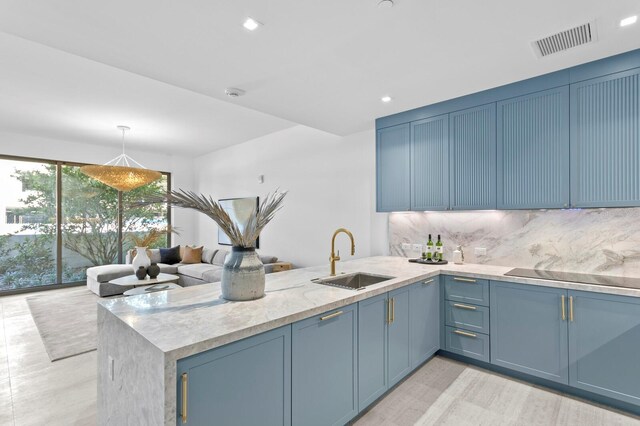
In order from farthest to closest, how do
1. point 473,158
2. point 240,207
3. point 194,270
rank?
point 240,207
point 194,270
point 473,158

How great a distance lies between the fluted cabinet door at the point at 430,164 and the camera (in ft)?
10.9

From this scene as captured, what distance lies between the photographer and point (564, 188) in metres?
2.62

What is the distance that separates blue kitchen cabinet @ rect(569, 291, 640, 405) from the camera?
211cm

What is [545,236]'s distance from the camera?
Answer: 2.92 metres

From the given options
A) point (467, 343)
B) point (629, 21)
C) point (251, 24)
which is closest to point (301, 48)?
point (251, 24)

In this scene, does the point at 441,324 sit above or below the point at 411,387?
above

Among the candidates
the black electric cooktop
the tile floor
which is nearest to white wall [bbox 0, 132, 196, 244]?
the tile floor

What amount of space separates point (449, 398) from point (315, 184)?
3.35 m

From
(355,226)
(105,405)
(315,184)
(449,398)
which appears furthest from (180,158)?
(449,398)

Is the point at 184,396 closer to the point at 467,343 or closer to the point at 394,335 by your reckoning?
the point at 394,335

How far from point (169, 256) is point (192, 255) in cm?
53

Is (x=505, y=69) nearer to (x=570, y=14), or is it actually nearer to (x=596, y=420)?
(x=570, y=14)

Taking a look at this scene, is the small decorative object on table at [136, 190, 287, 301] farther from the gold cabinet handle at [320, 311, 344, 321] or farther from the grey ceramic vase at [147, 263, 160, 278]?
the grey ceramic vase at [147, 263, 160, 278]

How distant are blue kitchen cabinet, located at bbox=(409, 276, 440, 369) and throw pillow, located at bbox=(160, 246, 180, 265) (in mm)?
5515
